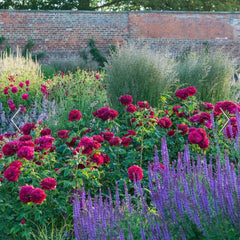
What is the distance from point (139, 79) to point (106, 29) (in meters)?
14.0

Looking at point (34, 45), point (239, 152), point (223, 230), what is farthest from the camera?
point (34, 45)

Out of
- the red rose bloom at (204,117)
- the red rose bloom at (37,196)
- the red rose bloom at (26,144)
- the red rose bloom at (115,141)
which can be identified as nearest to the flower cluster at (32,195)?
the red rose bloom at (37,196)

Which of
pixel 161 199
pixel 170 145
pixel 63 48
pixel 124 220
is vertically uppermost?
pixel 161 199

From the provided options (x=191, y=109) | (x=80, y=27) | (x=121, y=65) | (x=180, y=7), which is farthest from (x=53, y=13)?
(x=191, y=109)

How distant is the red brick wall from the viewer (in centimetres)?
1873

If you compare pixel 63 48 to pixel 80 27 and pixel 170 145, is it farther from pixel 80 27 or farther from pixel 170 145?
pixel 170 145

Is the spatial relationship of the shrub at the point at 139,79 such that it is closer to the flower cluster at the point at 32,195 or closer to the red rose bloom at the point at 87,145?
the red rose bloom at the point at 87,145

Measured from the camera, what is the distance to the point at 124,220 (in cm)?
219

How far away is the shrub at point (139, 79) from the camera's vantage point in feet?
18.1

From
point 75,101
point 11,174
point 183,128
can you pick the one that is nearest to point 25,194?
point 11,174

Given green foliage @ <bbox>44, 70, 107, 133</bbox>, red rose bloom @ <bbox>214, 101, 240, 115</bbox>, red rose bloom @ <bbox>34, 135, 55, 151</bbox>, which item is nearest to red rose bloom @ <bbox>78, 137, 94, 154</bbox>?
red rose bloom @ <bbox>34, 135, 55, 151</bbox>

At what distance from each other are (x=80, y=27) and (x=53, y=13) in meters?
1.40

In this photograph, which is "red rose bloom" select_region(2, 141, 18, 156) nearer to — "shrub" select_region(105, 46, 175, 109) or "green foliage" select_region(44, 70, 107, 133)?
"green foliage" select_region(44, 70, 107, 133)

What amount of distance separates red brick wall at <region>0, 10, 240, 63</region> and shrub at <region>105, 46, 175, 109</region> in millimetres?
12597
